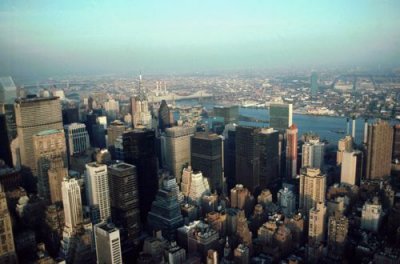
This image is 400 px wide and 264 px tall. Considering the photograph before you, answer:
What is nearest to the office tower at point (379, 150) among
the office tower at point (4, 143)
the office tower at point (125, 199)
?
the office tower at point (125, 199)

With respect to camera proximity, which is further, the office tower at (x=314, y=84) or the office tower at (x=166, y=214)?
the office tower at (x=314, y=84)

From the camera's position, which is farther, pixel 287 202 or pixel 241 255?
pixel 287 202

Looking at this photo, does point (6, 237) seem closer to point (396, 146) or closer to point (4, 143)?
point (4, 143)

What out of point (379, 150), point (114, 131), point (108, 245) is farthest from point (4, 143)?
point (379, 150)

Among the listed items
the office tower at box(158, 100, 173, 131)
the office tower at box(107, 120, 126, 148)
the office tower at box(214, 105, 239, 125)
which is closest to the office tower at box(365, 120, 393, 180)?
the office tower at box(214, 105, 239, 125)

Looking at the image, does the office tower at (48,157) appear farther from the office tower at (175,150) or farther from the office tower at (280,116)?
the office tower at (280,116)

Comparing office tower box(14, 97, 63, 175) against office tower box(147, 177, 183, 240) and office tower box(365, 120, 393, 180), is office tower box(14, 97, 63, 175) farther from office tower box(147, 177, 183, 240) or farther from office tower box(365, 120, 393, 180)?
office tower box(365, 120, 393, 180)
